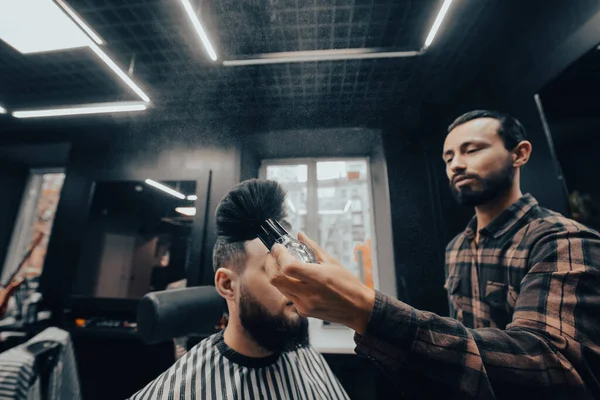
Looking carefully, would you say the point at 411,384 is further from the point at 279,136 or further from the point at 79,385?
the point at 79,385

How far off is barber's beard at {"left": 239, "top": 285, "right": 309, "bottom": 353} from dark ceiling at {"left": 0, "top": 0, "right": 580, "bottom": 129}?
72 cm

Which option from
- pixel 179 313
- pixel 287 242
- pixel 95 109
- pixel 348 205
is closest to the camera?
pixel 287 242

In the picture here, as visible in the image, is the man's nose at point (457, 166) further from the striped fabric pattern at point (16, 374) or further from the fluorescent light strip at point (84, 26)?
the striped fabric pattern at point (16, 374)

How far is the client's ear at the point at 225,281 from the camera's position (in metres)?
0.90

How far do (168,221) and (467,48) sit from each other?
1.49 m

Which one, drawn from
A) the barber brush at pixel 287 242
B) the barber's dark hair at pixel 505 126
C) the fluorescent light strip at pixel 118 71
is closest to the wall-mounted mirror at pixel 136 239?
the fluorescent light strip at pixel 118 71

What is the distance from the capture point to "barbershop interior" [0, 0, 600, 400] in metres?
0.87

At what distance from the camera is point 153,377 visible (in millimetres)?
867

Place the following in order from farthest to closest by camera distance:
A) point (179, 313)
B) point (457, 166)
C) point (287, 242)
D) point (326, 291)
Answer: point (457, 166), point (179, 313), point (287, 242), point (326, 291)

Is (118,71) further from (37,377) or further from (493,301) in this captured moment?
(493,301)

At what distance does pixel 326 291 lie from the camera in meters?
0.41

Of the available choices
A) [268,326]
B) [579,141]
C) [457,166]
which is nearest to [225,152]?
[268,326]

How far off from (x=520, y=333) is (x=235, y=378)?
0.93 metres

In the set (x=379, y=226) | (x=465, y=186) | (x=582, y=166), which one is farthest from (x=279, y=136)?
(x=582, y=166)
